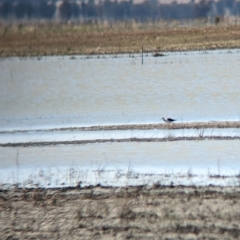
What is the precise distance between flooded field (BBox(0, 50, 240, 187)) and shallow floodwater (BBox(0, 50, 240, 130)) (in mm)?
30

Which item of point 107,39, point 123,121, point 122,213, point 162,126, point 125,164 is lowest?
point 107,39

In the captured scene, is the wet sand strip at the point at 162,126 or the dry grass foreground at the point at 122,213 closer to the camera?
the dry grass foreground at the point at 122,213

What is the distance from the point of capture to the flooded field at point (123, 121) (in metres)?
9.26

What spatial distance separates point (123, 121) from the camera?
46.0ft

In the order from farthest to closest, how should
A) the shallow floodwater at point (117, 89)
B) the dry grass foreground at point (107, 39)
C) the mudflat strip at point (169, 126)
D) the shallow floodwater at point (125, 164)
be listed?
the dry grass foreground at point (107, 39) → the shallow floodwater at point (117, 89) → the mudflat strip at point (169, 126) → the shallow floodwater at point (125, 164)

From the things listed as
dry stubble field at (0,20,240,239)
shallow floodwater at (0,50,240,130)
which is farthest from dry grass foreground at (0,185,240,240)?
shallow floodwater at (0,50,240,130)

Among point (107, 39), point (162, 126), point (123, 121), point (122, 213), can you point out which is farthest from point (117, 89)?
point (122, 213)

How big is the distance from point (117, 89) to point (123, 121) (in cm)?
619

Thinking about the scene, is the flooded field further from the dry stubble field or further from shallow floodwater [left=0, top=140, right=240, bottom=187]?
the dry stubble field

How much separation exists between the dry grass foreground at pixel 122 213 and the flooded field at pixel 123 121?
0.52 meters

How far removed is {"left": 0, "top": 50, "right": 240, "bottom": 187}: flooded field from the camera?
9.26 meters

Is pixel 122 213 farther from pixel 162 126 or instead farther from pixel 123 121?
pixel 123 121

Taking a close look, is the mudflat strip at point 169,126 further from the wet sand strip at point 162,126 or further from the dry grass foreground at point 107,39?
the dry grass foreground at point 107,39

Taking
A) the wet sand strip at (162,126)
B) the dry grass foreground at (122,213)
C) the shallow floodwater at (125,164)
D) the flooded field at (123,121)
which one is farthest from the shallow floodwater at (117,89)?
the dry grass foreground at (122,213)
